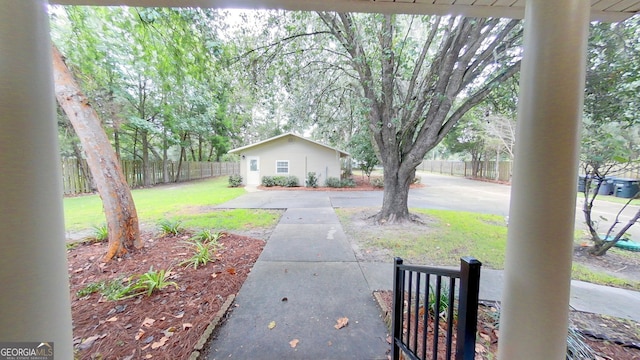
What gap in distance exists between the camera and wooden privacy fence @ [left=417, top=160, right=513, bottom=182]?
19.0 metres

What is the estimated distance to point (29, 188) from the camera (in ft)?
2.85

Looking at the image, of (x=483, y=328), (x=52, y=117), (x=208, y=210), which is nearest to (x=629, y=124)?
(x=483, y=328)

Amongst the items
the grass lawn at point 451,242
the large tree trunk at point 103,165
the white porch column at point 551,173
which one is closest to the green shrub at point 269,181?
the grass lawn at point 451,242

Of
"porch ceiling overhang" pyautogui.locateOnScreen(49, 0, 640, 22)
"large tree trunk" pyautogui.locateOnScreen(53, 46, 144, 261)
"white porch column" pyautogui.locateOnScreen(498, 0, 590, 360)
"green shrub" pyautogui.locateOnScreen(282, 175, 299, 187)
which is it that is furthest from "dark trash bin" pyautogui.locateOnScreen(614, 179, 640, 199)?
"large tree trunk" pyautogui.locateOnScreen(53, 46, 144, 261)

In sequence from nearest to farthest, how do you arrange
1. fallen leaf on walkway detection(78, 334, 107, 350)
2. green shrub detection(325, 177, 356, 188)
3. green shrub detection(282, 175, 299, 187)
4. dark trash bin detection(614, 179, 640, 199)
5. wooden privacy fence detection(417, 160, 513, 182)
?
fallen leaf on walkway detection(78, 334, 107, 350), dark trash bin detection(614, 179, 640, 199), green shrub detection(282, 175, 299, 187), green shrub detection(325, 177, 356, 188), wooden privacy fence detection(417, 160, 513, 182)

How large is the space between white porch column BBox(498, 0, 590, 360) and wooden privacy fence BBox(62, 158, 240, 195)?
8547 mm

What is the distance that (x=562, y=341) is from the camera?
104 centimetres

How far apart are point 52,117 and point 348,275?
3.44 metres

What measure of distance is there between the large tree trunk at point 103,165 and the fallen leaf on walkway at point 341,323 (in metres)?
3.65

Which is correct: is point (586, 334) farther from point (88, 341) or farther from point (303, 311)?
point (88, 341)

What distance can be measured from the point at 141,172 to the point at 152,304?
15.7 meters

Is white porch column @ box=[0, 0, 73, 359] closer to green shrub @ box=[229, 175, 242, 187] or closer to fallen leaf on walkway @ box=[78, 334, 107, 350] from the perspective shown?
fallen leaf on walkway @ box=[78, 334, 107, 350]

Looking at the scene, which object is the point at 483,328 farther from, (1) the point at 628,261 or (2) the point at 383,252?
(1) the point at 628,261

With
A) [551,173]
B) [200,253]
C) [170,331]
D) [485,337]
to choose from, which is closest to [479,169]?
[485,337]
